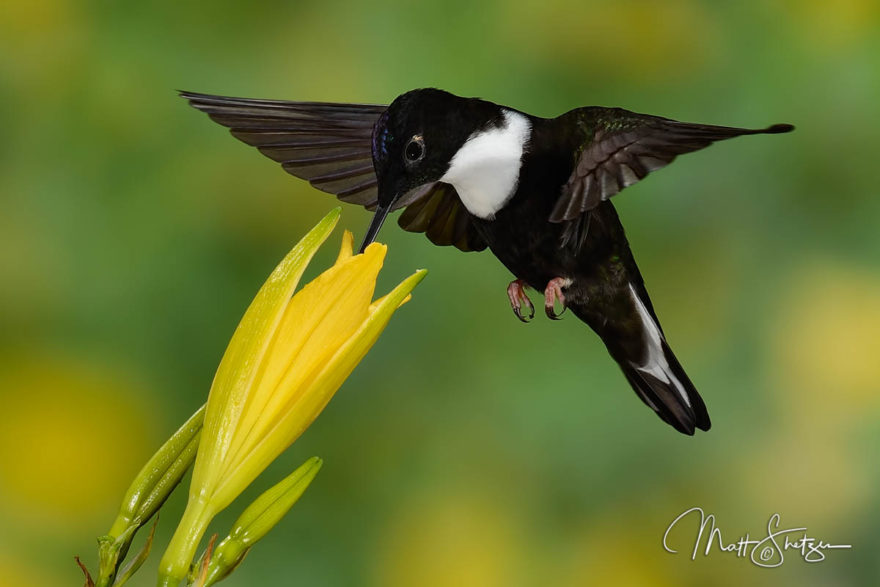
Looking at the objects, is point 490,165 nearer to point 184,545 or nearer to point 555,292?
point 555,292

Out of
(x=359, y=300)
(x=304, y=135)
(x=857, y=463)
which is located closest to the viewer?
(x=359, y=300)

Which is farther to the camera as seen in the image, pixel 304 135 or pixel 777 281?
pixel 777 281

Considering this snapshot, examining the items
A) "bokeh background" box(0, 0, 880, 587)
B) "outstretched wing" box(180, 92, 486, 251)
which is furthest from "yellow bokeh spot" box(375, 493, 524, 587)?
"outstretched wing" box(180, 92, 486, 251)

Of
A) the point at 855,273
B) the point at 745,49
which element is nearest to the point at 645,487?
the point at 855,273

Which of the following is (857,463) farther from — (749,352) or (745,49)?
(745,49)
